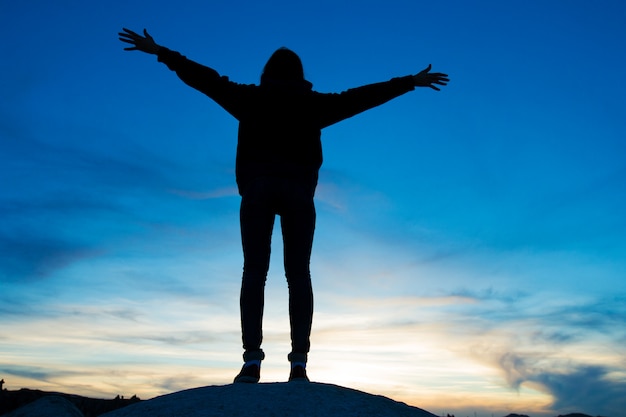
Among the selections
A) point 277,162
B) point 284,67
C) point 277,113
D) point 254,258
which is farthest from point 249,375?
point 284,67

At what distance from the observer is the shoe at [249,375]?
17.9 ft

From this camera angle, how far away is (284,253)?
5.89 metres

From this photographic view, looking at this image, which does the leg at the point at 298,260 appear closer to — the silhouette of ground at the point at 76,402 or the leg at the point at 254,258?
the leg at the point at 254,258

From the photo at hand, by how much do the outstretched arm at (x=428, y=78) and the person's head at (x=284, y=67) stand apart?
1.42 metres

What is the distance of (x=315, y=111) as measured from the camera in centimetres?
614

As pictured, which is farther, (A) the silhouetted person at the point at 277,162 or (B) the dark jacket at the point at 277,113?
(B) the dark jacket at the point at 277,113

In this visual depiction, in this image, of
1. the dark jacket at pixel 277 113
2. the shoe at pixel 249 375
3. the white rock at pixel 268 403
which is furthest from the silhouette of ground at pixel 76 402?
the dark jacket at pixel 277 113

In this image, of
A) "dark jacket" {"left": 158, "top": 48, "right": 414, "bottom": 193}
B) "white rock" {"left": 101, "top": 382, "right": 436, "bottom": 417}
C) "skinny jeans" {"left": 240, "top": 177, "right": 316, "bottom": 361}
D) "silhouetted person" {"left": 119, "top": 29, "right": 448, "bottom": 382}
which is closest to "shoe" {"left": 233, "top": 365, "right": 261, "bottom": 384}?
"silhouetted person" {"left": 119, "top": 29, "right": 448, "bottom": 382}

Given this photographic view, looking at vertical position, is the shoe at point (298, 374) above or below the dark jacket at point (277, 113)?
below

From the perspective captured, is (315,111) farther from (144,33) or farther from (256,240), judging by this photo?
(144,33)

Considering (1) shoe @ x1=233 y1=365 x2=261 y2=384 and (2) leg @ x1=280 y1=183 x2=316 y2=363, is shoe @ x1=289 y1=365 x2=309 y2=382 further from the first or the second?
(1) shoe @ x1=233 y1=365 x2=261 y2=384

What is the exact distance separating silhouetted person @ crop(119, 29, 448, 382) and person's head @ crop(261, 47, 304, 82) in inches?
0.5

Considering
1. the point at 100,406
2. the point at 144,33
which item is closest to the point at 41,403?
the point at 100,406

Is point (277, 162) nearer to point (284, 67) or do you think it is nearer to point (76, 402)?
point (284, 67)
